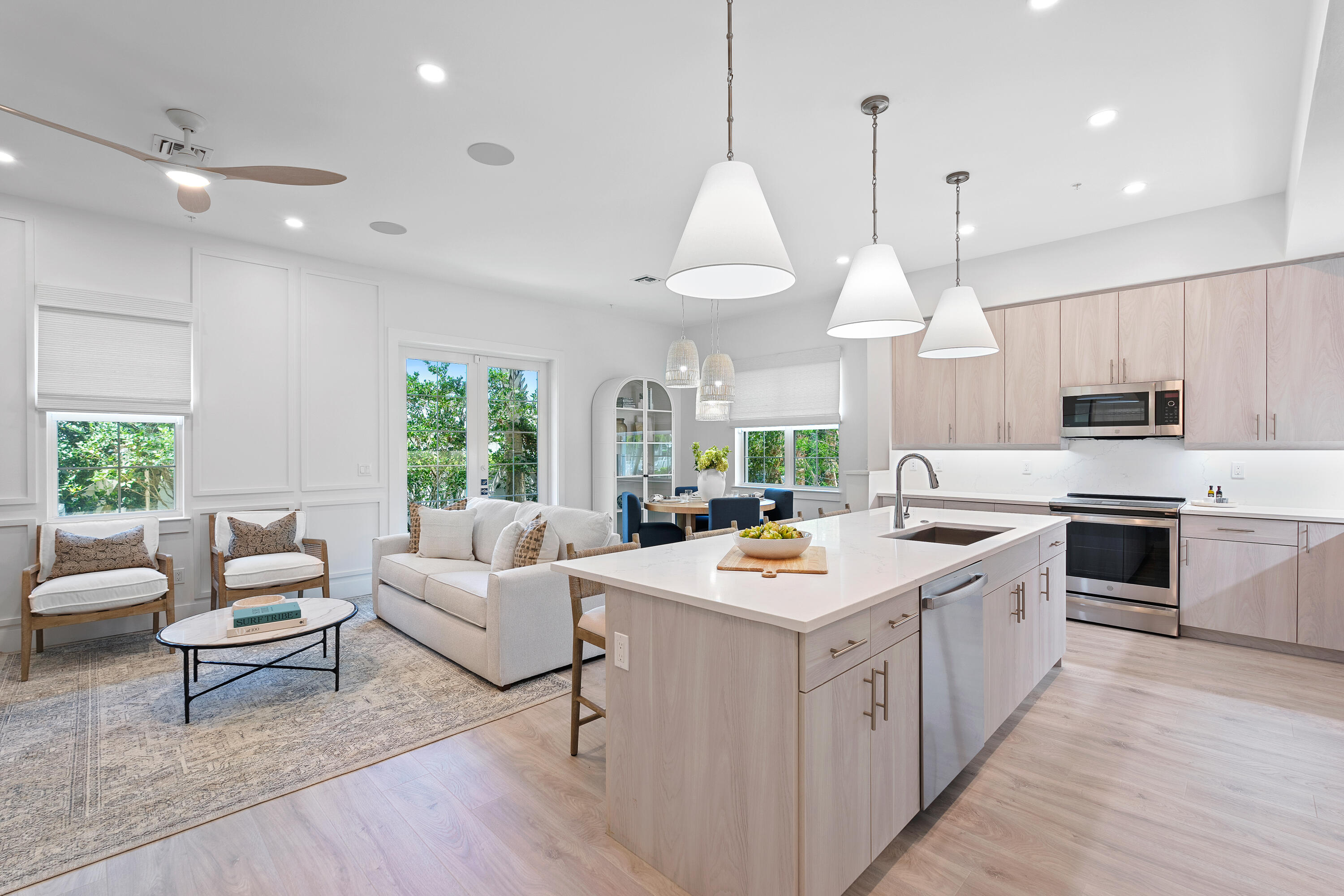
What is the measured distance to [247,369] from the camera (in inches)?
183

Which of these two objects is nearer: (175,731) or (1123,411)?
(175,731)

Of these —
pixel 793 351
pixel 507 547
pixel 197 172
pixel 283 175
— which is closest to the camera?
pixel 283 175

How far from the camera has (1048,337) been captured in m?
4.69

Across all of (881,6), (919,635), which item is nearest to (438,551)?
(919,635)

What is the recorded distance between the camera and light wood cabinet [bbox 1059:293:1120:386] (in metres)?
4.42

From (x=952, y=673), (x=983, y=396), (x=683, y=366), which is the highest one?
(x=683, y=366)

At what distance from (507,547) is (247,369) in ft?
8.80

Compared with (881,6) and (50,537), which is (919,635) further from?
(50,537)

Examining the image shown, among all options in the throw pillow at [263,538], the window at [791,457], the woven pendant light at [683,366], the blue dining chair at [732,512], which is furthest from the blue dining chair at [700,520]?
the throw pillow at [263,538]

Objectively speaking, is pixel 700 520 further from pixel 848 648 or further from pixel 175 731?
pixel 848 648

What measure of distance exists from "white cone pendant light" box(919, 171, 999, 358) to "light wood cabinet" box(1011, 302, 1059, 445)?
218 centimetres

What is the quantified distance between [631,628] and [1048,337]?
427 cm

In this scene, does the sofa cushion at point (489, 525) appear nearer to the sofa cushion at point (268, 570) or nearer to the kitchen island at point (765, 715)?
the sofa cushion at point (268, 570)

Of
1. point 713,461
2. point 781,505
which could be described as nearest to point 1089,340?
point 781,505
